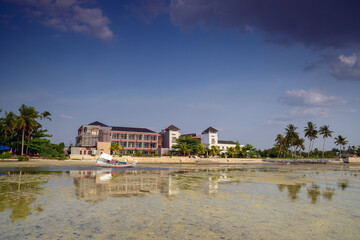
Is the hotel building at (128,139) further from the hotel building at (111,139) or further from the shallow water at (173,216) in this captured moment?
the shallow water at (173,216)

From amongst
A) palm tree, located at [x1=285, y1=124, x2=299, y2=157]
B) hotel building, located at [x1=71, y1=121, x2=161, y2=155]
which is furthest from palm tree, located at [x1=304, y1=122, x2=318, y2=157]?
hotel building, located at [x1=71, y1=121, x2=161, y2=155]

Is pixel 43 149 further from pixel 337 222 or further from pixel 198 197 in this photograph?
pixel 337 222

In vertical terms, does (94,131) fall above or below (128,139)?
above

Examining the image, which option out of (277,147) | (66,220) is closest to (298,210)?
(66,220)

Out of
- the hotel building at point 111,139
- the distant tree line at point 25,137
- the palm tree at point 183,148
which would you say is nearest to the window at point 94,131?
the hotel building at point 111,139

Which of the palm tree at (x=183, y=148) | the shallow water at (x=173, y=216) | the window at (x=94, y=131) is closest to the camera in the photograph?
the shallow water at (x=173, y=216)

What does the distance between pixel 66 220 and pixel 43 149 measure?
64.1m

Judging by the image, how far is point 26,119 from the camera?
63.6m

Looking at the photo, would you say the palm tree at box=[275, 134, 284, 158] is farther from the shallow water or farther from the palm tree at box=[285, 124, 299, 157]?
the shallow water

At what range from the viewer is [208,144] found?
A: 378ft

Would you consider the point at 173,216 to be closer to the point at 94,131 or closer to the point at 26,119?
the point at 26,119

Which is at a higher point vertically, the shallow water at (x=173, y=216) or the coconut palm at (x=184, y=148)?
the coconut palm at (x=184, y=148)

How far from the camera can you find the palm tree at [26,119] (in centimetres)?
6159

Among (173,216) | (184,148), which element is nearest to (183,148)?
(184,148)
